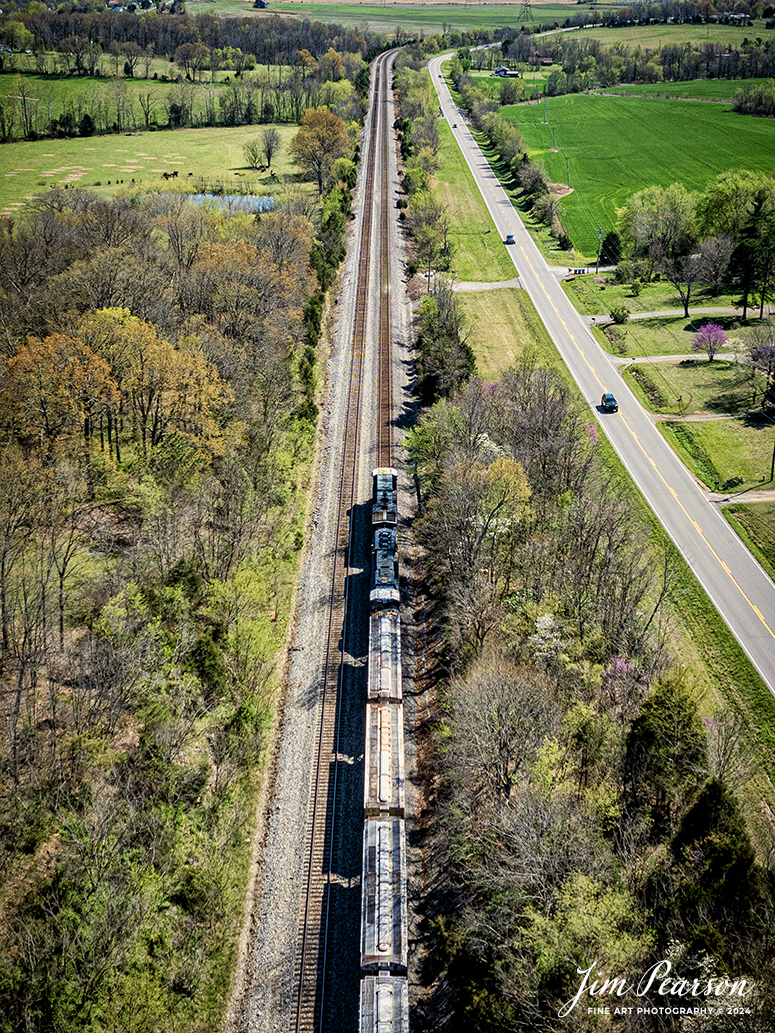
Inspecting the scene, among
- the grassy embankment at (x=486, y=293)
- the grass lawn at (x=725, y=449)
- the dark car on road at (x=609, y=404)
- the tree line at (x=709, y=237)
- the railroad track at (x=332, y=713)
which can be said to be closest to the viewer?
the railroad track at (x=332, y=713)

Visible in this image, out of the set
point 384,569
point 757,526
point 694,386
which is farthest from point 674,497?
point 384,569

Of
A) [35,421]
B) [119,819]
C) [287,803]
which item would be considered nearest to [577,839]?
[287,803]

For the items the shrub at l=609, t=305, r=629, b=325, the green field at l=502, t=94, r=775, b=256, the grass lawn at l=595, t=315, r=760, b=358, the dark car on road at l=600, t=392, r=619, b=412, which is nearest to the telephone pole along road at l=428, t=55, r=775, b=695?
the dark car on road at l=600, t=392, r=619, b=412

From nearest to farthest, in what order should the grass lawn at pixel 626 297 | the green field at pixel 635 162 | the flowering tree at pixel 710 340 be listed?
the flowering tree at pixel 710 340
the grass lawn at pixel 626 297
the green field at pixel 635 162

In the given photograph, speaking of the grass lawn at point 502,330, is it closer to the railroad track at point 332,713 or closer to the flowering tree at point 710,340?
the railroad track at point 332,713

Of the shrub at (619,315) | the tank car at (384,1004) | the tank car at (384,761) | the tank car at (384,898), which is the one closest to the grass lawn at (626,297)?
the shrub at (619,315)

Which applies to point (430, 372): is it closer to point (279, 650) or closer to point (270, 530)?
point (270, 530)
